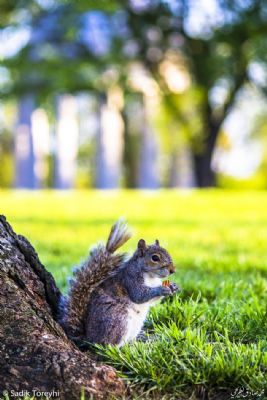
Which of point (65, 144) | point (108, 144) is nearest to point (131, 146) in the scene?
point (108, 144)

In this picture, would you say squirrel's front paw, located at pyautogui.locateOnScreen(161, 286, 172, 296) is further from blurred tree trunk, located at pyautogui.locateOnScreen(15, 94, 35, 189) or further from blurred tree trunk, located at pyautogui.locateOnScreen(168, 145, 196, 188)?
blurred tree trunk, located at pyautogui.locateOnScreen(168, 145, 196, 188)

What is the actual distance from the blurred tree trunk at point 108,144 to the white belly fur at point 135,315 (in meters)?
23.1

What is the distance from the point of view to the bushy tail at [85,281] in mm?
3014

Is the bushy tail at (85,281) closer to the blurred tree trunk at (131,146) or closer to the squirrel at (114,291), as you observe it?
the squirrel at (114,291)

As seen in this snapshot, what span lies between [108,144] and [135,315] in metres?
23.6

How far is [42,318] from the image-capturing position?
288 cm

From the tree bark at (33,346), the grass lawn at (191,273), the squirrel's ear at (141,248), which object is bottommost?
the grass lawn at (191,273)

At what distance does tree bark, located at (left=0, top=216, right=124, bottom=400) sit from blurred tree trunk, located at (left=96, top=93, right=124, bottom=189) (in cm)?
2303

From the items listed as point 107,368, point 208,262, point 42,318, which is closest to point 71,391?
point 107,368

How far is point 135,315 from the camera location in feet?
9.64

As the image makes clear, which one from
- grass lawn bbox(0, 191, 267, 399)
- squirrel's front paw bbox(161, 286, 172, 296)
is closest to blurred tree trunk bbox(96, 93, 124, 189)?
grass lawn bbox(0, 191, 267, 399)

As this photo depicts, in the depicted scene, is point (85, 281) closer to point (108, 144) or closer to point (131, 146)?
point (108, 144)

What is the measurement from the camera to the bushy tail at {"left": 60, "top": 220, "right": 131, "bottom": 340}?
3014 mm

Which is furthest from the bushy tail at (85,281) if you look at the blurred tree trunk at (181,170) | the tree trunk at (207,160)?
the blurred tree trunk at (181,170)
